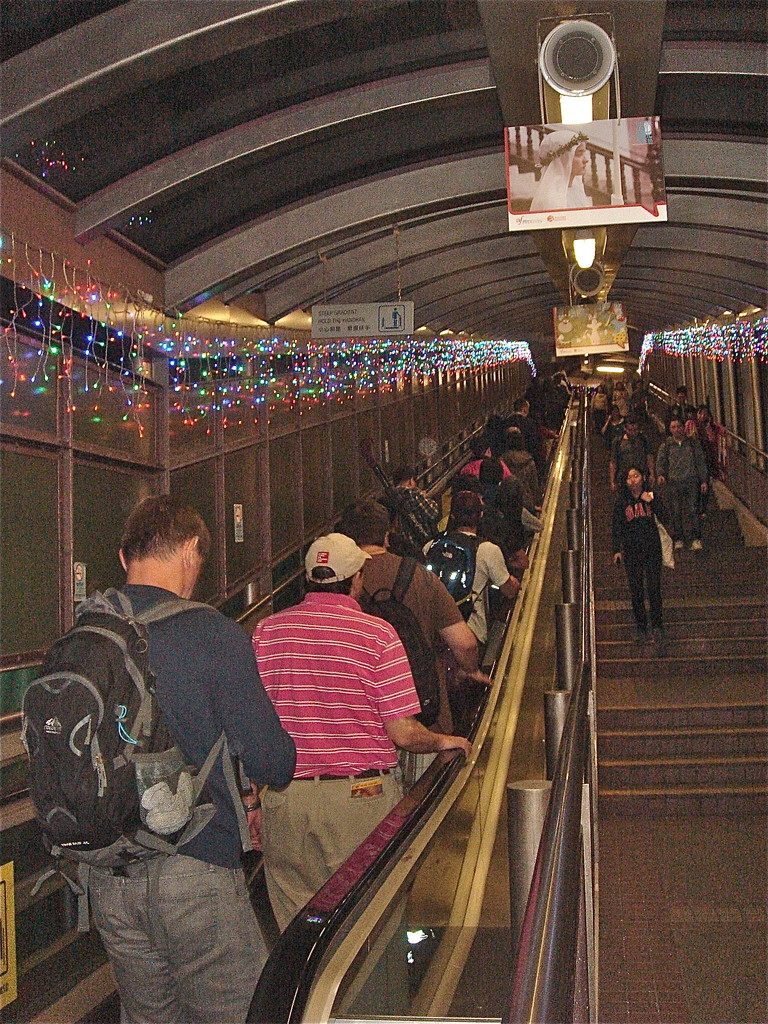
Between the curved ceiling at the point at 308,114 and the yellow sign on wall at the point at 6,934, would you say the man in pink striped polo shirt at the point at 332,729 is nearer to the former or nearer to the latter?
the yellow sign on wall at the point at 6,934

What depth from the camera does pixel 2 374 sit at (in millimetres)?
6043

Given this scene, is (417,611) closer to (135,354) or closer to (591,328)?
(135,354)

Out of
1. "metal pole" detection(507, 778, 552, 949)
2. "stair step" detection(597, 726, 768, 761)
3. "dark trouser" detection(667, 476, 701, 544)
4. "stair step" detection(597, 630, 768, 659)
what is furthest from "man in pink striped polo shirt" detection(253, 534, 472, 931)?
"dark trouser" detection(667, 476, 701, 544)

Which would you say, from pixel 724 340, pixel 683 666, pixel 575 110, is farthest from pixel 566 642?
pixel 724 340

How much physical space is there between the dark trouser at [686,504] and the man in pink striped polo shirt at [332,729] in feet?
30.0

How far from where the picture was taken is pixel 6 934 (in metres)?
4.98

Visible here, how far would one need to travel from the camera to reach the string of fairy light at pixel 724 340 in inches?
658

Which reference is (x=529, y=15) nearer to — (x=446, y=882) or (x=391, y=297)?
(x=446, y=882)

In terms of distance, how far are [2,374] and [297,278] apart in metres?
6.44

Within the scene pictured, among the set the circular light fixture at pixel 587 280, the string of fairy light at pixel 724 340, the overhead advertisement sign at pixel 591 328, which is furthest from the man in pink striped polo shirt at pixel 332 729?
the overhead advertisement sign at pixel 591 328

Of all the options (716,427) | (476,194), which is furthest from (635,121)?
(716,427)

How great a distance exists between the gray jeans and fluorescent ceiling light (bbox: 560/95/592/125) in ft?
18.8

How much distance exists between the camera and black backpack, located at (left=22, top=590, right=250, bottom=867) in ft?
8.68

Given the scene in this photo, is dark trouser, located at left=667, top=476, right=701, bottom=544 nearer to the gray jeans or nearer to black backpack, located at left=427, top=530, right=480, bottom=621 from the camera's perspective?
black backpack, located at left=427, top=530, right=480, bottom=621
